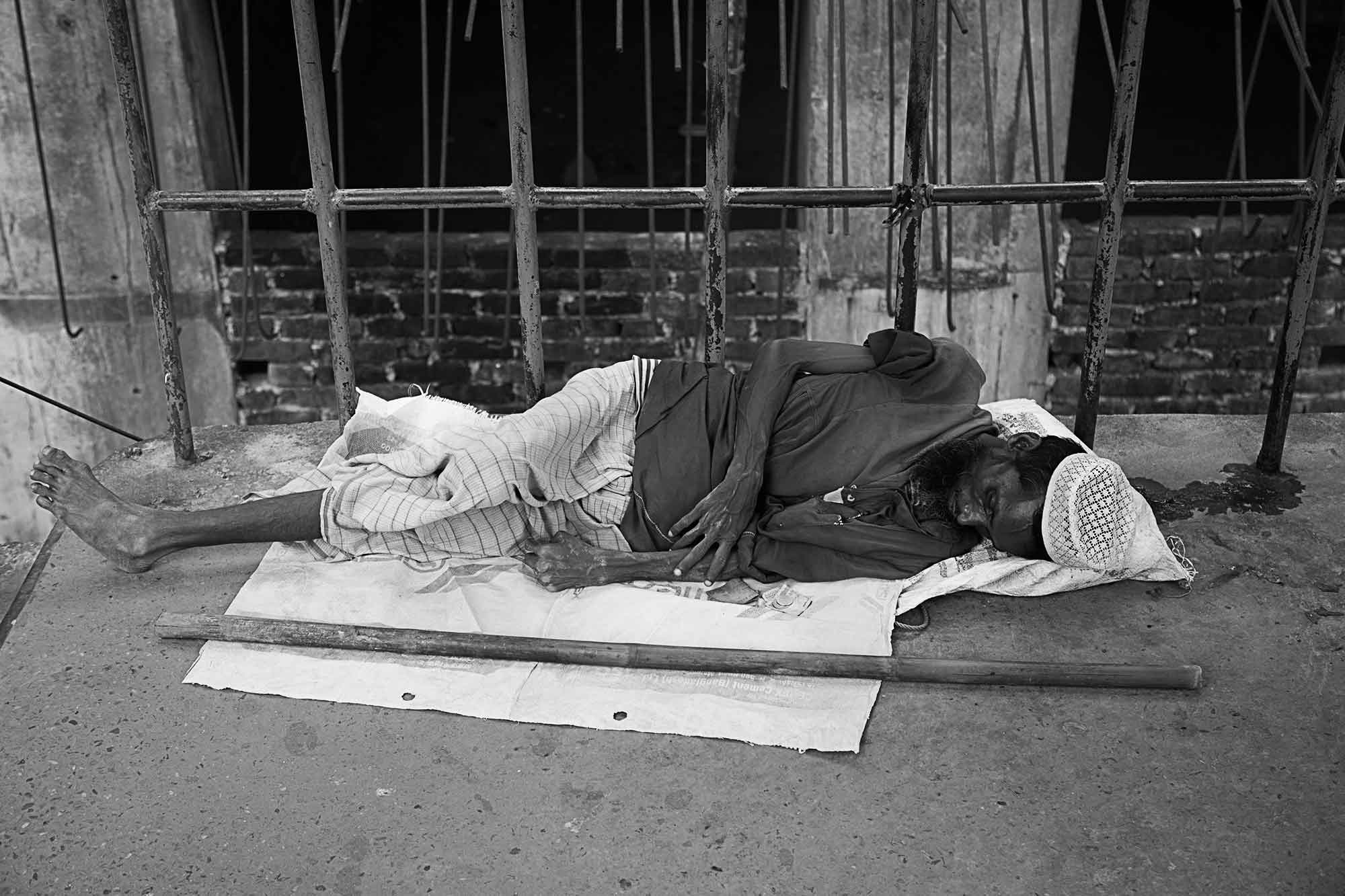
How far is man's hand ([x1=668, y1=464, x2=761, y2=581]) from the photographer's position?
232 cm

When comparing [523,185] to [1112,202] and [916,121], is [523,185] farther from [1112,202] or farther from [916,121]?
[1112,202]

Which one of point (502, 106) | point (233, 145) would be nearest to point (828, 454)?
point (233, 145)

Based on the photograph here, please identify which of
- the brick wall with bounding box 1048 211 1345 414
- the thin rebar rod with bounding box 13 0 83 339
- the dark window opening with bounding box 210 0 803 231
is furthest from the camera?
the dark window opening with bounding box 210 0 803 231

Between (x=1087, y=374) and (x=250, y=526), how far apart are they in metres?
1.92

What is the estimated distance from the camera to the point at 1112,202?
2451 millimetres

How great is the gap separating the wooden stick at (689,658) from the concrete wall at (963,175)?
85.1 inches

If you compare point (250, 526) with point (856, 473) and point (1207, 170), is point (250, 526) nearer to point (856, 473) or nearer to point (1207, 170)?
point (856, 473)

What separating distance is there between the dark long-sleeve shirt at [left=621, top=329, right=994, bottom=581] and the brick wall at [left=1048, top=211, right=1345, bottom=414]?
2.11 meters

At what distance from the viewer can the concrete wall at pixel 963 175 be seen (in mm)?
3896

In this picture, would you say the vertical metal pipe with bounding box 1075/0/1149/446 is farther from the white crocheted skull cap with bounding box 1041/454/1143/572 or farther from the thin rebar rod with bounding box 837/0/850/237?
the thin rebar rod with bounding box 837/0/850/237

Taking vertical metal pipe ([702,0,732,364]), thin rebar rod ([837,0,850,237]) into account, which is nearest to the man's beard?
vertical metal pipe ([702,0,732,364])

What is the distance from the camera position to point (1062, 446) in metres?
2.28

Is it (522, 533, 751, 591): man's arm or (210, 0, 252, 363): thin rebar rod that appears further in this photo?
(210, 0, 252, 363): thin rebar rod

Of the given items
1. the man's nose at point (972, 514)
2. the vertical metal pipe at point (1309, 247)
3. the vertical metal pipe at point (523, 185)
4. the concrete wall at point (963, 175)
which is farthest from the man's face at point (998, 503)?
the concrete wall at point (963, 175)
